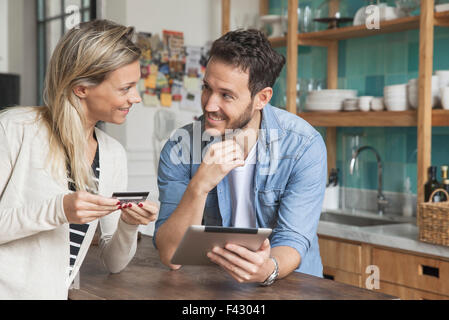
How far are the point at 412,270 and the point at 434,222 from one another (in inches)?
10.4

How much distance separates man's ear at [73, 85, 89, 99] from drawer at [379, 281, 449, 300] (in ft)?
6.13

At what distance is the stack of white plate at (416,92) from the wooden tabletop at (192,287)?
1674mm

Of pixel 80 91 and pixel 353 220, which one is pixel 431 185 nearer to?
pixel 353 220

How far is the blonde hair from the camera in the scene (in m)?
1.68

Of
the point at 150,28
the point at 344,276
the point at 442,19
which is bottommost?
the point at 344,276

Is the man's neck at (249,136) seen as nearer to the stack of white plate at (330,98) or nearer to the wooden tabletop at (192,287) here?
the wooden tabletop at (192,287)

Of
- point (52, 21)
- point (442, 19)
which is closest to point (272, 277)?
point (442, 19)

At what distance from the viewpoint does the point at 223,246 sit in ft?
5.27

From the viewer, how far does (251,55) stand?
2.04 metres

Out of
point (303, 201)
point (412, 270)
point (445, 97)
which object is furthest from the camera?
point (445, 97)

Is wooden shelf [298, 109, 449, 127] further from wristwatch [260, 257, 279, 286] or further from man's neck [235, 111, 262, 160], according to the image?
wristwatch [260, 257, 279, 286]

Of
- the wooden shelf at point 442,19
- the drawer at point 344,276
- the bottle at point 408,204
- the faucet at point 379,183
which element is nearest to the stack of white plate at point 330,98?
the faucet at point 379,183

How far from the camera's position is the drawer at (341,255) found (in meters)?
3.14

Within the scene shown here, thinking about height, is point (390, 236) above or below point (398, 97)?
below
